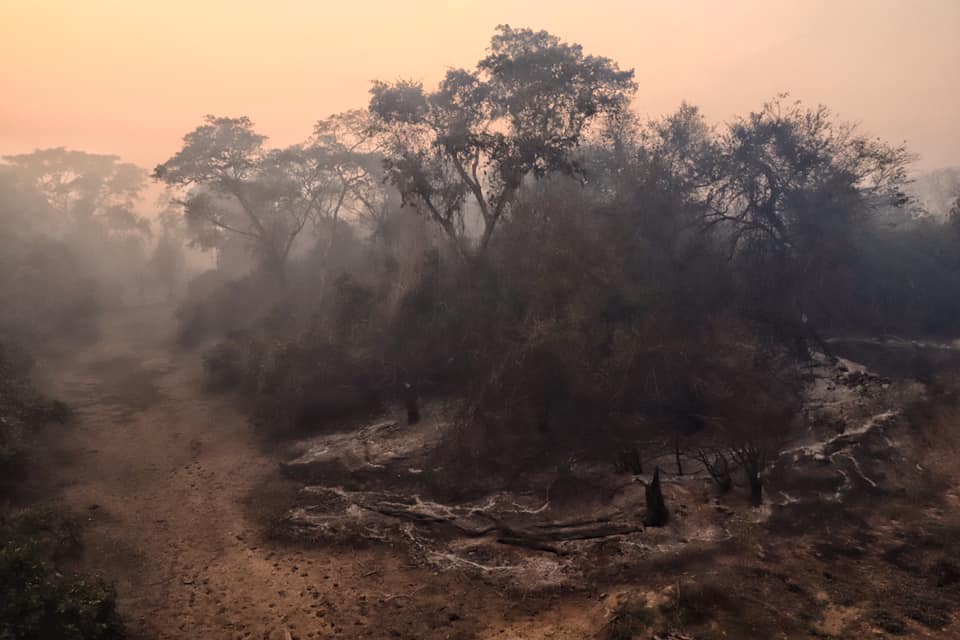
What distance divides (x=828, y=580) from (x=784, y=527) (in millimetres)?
2202

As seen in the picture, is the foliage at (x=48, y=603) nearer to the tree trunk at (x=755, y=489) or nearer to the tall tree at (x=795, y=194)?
the tree trunk at (x=755, y=489)

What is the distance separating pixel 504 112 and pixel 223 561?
23.3 meters

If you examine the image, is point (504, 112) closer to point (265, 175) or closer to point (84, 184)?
point (265, 175)

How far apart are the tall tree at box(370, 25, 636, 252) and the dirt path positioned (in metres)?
14.9

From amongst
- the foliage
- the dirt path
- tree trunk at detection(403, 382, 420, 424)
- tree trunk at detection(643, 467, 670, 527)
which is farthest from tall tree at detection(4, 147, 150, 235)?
tree trunk at detection(643, 467, 670, 527)

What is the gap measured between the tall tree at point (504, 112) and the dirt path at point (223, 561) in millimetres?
14911

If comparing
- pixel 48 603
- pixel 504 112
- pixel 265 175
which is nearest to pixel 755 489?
pixel 48 603

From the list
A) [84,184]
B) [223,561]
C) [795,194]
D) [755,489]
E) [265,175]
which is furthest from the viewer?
[84,184]

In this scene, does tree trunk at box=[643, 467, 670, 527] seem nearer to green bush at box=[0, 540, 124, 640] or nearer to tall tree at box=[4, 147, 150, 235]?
green bush at box=[0, 540, 124, 640]

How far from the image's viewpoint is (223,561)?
13633 mm

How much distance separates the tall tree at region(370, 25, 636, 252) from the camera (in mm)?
25980

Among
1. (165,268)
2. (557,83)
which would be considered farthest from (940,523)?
(165,268)

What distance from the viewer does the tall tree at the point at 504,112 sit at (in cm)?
2598

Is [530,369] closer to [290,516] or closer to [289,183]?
[290,516]
